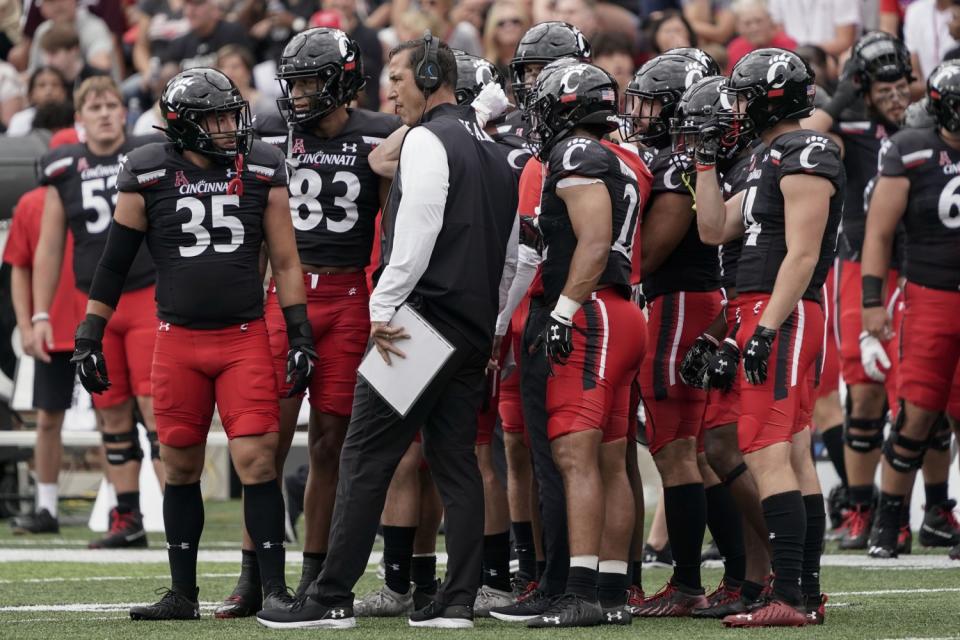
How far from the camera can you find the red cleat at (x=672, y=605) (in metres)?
6.81

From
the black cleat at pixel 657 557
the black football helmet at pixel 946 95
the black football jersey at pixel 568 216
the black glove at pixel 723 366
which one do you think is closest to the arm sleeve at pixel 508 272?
the black football jersey at pixel 568 216

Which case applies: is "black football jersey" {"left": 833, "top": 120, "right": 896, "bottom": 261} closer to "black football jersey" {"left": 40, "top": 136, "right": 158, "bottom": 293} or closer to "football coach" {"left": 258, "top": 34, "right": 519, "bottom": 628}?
"black football jersey" {"left": 40, "top": 136, "right": 158, "bottom": 293}

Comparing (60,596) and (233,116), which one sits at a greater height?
(233,116)

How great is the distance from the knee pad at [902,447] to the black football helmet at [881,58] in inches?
74.3

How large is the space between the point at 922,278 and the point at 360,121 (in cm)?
310

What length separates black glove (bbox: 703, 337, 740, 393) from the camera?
20.8ft

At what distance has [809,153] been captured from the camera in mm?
6258

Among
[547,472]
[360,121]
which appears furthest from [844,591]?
[360,121]

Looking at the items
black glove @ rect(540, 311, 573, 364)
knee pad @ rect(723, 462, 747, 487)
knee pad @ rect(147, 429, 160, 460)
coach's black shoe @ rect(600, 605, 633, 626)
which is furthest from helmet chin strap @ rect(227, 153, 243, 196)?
knee pad @ rect(147, 429, 160, 460)

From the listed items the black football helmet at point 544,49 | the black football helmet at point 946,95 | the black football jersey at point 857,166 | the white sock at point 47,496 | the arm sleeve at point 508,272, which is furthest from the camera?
the white sock at point 47,496

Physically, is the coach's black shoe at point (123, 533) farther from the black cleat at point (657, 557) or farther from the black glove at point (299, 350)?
the black glove at point (299, 350)

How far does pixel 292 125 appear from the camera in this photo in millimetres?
7078

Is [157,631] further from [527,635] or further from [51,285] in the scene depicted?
[51,285]

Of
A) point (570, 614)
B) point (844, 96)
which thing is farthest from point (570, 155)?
point (844, 96)
